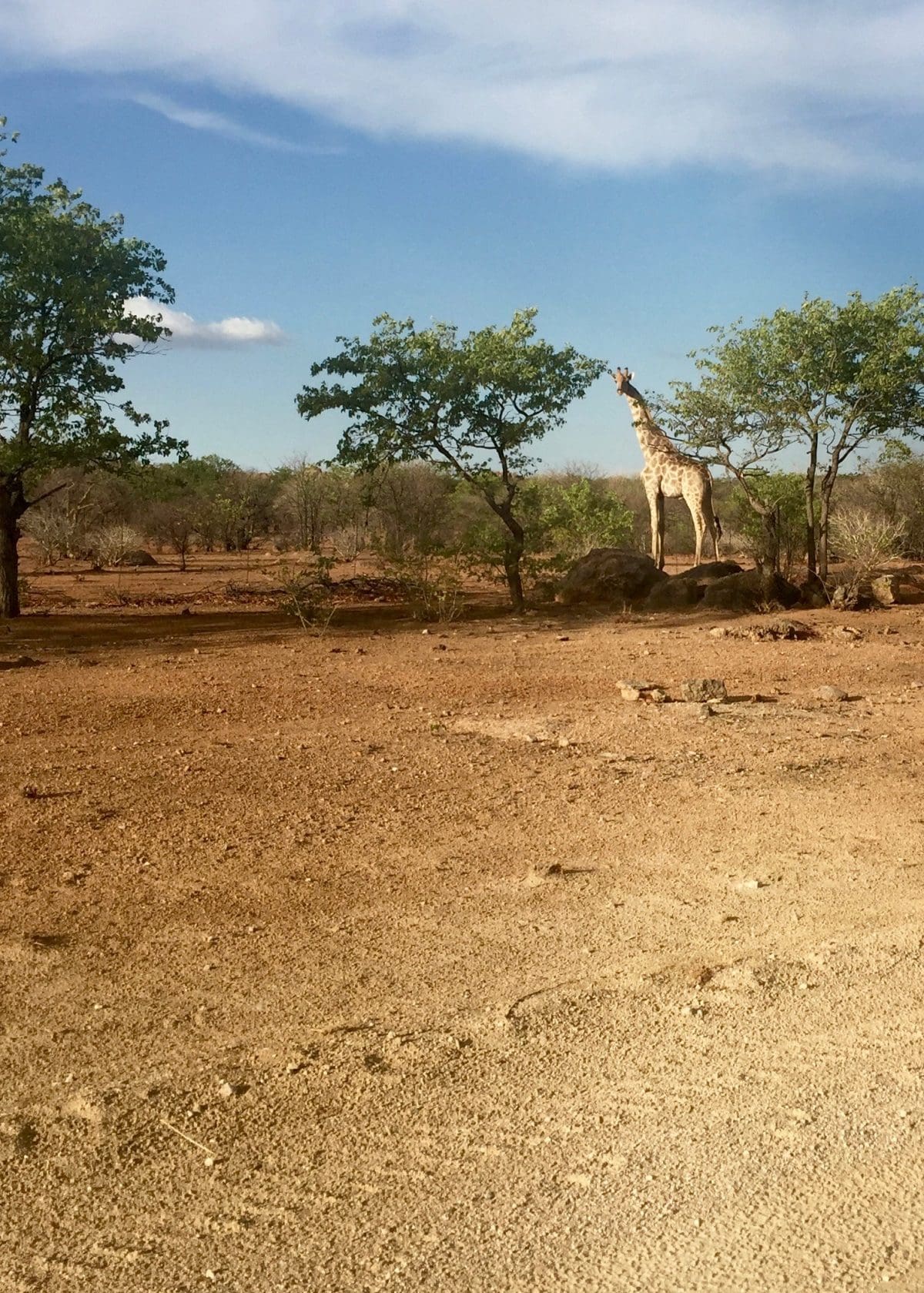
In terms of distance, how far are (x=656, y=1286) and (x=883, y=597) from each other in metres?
16.1

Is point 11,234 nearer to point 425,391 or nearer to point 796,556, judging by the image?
point 425,391

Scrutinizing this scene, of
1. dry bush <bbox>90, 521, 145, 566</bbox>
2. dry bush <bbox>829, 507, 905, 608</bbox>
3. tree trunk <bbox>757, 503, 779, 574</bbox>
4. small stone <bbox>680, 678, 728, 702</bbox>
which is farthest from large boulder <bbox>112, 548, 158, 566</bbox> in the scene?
small stone <bbox>680, 678, 728, 702</bbox>

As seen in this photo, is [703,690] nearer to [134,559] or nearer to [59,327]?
[59,327]

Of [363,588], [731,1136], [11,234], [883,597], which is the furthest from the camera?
[363,588]

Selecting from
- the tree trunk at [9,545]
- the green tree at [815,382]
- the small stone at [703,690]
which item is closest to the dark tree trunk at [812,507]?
the green tree at [815,382]

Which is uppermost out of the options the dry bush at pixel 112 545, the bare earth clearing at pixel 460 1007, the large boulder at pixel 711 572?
the dry bush at pixel 112 545

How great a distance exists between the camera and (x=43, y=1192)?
115 inches

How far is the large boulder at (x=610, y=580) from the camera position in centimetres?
1816

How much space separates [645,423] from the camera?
21656 mm

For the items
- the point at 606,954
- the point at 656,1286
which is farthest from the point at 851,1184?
the point at 606,954

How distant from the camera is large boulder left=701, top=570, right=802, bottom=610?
16.7 metres

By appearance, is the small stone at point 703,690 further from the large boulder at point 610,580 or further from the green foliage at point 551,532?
the large boulder at point 610,580

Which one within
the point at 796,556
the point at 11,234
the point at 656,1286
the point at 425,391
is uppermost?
the point at 11,234

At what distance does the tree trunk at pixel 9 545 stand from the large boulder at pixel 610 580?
7929 millimetres
